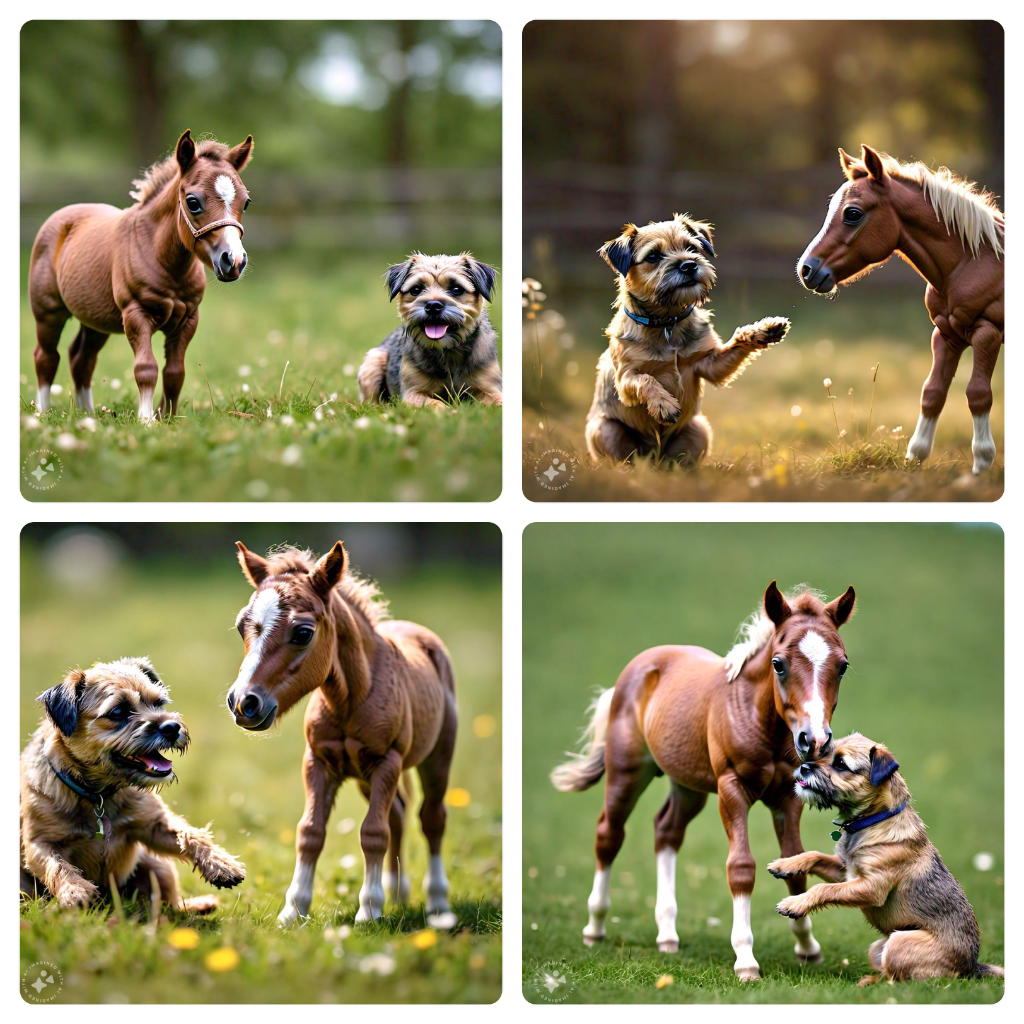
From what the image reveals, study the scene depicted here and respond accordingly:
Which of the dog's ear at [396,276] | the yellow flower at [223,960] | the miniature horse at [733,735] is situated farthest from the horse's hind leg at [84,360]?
the miniature horse at [733,735]

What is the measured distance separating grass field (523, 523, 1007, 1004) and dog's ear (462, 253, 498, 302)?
1.31 metres

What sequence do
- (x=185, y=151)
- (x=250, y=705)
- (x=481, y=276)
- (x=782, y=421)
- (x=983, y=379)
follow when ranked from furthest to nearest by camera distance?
(x=782, y=421), (x=481, y=276), (x=983, y=379), (x=185, y=151), (x=250, y=705)

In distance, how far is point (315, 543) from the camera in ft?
17.0

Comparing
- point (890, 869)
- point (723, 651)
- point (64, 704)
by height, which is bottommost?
point (890, 869)

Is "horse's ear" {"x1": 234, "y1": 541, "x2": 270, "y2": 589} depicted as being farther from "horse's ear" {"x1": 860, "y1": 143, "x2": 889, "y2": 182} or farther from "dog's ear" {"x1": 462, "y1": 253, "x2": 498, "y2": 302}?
"horse's ear" {"x1": 860, "y1": 143, "x2": 889, "y2": 182}

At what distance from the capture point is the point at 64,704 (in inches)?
172

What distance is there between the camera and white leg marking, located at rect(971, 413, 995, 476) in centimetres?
489

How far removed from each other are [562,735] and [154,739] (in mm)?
3406

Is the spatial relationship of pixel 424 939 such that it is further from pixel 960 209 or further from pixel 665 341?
pixel 960 209

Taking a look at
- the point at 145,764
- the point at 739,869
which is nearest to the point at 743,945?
the point at 739,869

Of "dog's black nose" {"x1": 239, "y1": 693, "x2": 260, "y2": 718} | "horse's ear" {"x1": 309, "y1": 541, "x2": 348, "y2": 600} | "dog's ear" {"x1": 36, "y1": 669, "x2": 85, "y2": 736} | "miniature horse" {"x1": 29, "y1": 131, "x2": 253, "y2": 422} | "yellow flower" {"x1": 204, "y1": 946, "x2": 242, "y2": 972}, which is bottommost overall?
"yellow flower" {"x1": 204, "y1": 946, "x2": 242, "y2": 972}

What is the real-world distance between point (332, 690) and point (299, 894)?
900mm

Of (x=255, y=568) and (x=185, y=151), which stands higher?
(x=185, y=151)

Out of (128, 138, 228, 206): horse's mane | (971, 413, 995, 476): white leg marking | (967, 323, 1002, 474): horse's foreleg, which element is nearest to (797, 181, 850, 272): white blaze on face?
(967, 323, 1002, 474): horse's foreleg
